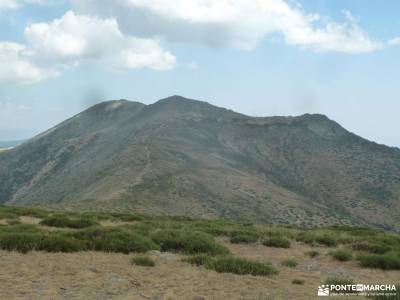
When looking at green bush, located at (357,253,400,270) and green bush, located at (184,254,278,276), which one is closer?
green bush, located at (184,254,278,276)

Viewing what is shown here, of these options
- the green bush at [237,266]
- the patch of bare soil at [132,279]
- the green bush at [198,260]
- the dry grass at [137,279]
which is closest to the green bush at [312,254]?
the dry grass at [137,279]

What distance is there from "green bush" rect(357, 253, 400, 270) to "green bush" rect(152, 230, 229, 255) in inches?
210

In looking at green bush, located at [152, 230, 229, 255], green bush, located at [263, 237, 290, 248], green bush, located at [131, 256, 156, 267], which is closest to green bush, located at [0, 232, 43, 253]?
green bush, located at [131, 256, 156, 267]

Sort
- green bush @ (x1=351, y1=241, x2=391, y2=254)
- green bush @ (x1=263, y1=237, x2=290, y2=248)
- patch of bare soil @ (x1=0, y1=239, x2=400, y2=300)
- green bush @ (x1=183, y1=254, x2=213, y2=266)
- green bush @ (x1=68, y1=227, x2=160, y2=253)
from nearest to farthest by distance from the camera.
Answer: patch of bare soil @ (x1=0, y1=239, x2=400, y2=300), green bush @ (x1=183, y1=254, x2=213, y2=266), green bush @ (x1=68, y1=227, x2=160, y2=253), green bush @ (x1=351, y1=241, x2=391, y2=254), green bush @ (x1=263, y1=237, x2=290, y2=248)

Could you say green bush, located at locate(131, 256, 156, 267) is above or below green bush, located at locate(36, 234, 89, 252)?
below

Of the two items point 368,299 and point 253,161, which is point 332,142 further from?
point 368,299

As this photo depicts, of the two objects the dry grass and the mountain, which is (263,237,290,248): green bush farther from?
the mountain

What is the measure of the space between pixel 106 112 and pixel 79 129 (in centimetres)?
1576

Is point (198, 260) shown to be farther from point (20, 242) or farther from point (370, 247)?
point (370, 247)

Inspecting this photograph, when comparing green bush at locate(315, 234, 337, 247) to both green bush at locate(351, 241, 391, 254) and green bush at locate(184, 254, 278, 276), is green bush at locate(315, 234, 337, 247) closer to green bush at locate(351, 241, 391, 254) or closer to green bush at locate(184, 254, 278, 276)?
green bush at locate(351, 241, 391, 254)

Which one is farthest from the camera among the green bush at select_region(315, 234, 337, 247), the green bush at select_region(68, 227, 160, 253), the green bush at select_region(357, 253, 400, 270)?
the green bush at select_region(315, 234, 337, 247)

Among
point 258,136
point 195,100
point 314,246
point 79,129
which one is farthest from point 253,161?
point 314,246

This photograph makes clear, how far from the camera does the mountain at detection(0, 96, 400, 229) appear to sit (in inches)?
2694

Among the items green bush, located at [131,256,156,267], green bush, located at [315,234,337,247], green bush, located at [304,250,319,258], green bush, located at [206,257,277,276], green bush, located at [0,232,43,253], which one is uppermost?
green bush, located at [0,232,43,253]
